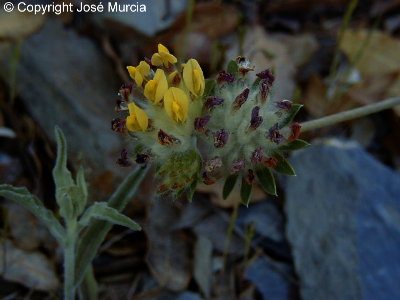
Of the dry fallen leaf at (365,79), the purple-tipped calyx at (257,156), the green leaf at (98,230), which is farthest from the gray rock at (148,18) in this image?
the purple-tipped calyx at (257,156)

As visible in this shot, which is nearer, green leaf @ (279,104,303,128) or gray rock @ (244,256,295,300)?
green leaf @ (279,104,303,128)

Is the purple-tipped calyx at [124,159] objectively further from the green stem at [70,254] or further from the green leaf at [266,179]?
the green leaf at [266,179]

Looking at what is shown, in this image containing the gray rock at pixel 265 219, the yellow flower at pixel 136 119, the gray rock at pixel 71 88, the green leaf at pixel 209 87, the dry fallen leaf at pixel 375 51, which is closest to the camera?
the yellow flower at pixel 136 119

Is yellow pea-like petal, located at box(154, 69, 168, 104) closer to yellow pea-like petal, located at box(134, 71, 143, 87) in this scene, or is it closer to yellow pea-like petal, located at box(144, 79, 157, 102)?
yellow pea-like petal, located at box(144, 79, 157, 102)

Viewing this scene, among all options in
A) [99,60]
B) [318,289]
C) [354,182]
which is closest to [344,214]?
[354,182]

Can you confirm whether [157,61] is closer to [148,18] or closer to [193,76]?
[193,76]

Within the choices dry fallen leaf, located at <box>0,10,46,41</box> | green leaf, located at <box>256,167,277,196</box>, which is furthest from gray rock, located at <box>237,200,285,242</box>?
dry fallen leaf, located at <box>0,10,46,41</box>

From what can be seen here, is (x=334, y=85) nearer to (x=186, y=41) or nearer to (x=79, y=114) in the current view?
(x=186, y=41)
